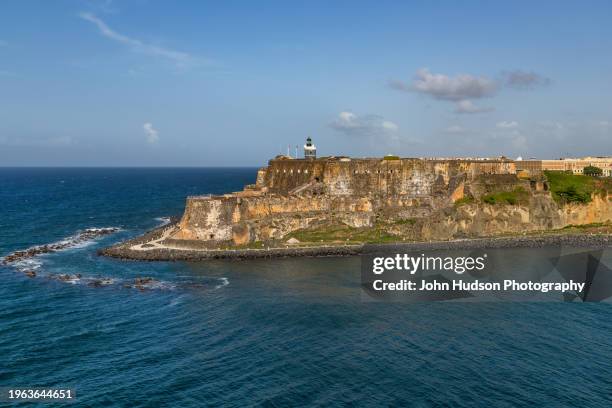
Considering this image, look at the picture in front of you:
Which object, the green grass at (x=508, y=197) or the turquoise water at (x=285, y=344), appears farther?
the green grass at (x=508, y=197)

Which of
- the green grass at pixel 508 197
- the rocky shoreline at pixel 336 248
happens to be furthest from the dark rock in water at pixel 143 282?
the green grass at pixel 508 197

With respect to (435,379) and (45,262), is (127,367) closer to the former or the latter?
(435,379)

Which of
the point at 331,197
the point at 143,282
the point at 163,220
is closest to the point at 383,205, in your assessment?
the point at 331,197

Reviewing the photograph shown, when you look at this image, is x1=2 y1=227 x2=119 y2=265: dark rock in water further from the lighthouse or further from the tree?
the tree

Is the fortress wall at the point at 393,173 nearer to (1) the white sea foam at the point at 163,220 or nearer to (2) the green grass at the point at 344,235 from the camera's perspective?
A: (2) the green grass at the point at 344,235

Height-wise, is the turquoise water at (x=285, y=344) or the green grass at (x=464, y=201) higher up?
the green grass at (x=464, y=201)

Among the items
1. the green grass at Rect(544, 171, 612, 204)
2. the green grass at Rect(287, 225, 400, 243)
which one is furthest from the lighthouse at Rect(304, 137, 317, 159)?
the green grass at Rect(544, 171, 612, 204)

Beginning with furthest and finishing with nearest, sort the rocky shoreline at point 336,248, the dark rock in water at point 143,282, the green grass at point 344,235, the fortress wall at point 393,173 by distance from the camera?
1. the fortress wall at point 393,173
2. the green grass at point 344,235
3. the rocky shoreline at point 336,248
4. the dark rock in water at point 143,282

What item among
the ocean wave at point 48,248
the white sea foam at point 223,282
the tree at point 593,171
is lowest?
the white sea foam at point 223,282

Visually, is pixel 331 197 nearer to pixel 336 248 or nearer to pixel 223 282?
pixel 336 248
